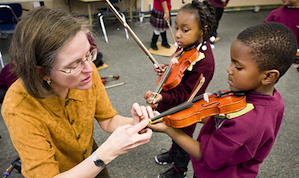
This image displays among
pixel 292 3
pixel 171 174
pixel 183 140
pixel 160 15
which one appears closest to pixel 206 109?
pixel 183 140

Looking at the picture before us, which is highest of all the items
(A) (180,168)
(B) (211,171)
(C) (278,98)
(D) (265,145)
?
(C) (278,98)

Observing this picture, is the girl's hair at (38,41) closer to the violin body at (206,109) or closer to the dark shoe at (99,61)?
the violin body at (206,109)

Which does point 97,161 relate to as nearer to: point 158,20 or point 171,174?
point 171,174

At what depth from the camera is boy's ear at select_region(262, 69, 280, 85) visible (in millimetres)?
699

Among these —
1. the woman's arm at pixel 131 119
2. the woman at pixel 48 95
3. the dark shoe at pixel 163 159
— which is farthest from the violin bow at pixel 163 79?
the dark shoe at pixel 163 159

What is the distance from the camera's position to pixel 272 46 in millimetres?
678

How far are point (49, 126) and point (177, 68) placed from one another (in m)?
0.83

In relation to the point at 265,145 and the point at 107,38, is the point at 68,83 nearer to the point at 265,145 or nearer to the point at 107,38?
the point at 265,145

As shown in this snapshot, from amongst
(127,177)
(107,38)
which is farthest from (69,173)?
(107,38)

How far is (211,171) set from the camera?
0.90 m

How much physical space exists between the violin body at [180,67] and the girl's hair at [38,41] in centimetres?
68

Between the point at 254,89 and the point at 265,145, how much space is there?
9.0 inches

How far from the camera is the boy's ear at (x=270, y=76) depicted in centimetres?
70

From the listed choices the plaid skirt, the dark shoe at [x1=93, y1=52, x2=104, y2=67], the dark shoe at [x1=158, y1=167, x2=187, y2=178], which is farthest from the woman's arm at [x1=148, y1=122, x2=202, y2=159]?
the plaid skirt
